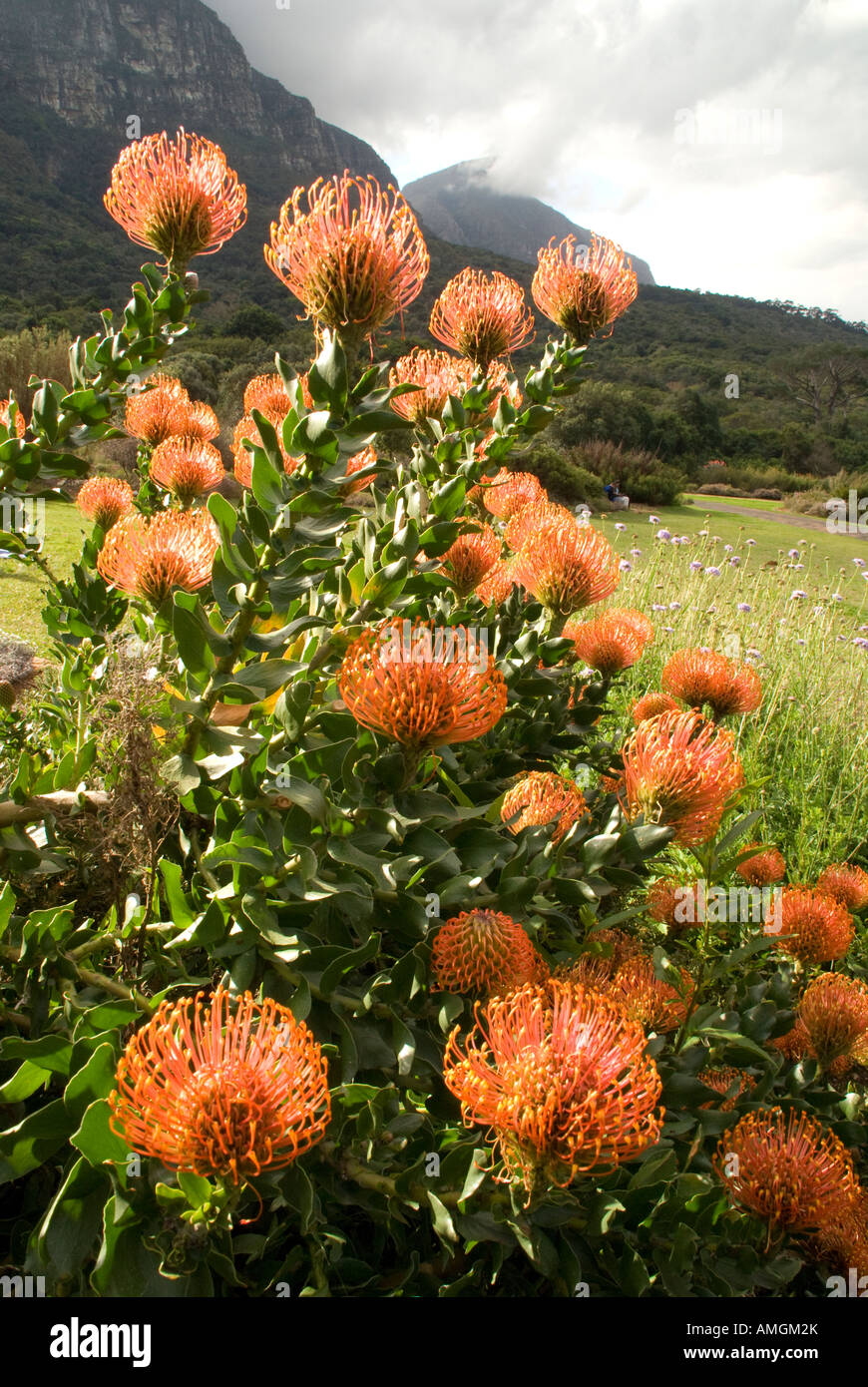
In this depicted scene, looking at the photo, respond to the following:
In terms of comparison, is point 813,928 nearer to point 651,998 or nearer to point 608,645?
point 651,998

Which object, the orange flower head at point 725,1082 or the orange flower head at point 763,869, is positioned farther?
the orange flower head at point 763,869

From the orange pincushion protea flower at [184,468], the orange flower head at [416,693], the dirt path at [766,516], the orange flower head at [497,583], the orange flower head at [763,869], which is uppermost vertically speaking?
the dirt path at [766,516]

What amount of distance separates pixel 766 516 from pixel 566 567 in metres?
23.8

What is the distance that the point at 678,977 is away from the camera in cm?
178

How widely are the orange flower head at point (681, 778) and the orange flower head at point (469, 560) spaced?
0.82 meters

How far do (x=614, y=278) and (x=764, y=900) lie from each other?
169 cm

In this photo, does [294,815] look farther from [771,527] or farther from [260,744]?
[771,527]

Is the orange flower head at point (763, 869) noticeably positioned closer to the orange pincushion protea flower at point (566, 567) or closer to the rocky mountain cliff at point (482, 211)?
the orange pincushion protea flower at point (566, 567)

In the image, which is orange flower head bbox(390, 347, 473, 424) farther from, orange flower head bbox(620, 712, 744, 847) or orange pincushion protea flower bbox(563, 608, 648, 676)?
orange flower head bbox(620, 712, 744, 847)

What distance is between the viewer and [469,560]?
2.11m

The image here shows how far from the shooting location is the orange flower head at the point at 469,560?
2.11 m

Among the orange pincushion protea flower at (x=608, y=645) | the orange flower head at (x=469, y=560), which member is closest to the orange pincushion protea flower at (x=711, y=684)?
the orange pincushion protea flower at (x=608, y=645)
